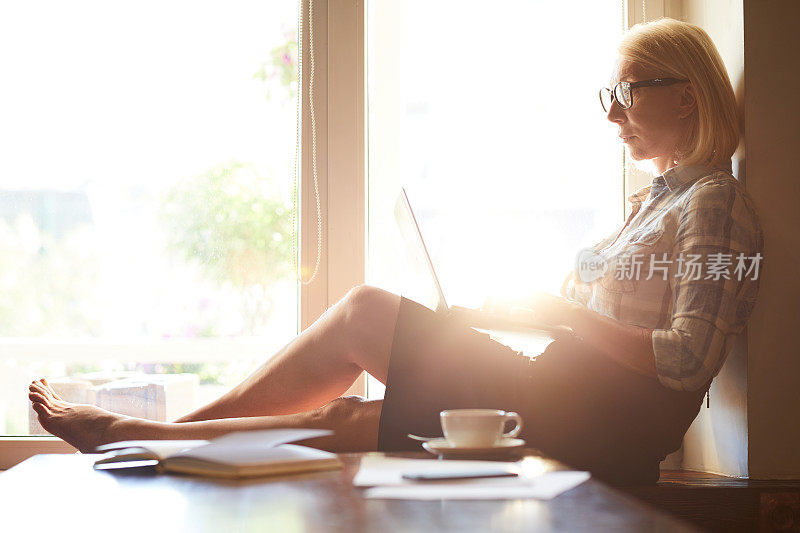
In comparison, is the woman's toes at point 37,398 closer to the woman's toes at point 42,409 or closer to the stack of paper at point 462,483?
the woman's toes at point 42,409

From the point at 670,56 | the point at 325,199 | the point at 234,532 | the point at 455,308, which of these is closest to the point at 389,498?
the point at 234,532

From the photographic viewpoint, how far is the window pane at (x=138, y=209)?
2.29 m

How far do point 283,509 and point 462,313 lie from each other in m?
0.79

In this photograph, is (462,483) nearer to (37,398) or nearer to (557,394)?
(557,394)

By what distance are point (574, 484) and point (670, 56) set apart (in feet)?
4.13

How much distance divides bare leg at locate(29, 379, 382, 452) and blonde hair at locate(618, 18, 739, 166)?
910 millimetres

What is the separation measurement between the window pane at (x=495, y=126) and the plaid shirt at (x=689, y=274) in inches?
22.3

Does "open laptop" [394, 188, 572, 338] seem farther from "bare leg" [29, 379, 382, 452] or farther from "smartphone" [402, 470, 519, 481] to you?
"smartphone" [402, 470, 519, 481]

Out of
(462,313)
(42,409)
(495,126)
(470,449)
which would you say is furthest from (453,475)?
(495,126)

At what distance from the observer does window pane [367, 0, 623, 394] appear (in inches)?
90.8

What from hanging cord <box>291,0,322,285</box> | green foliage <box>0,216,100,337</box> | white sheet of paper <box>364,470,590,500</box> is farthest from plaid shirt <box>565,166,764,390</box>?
green foliage <box>0,216,100,337</box>

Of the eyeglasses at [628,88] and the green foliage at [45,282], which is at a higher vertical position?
the eyeglasses at [628,88]

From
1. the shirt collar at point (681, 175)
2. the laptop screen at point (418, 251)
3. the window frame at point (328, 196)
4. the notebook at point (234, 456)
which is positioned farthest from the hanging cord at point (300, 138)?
the notebook at point (234, 456)

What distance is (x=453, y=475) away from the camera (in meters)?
0.82
